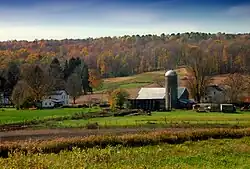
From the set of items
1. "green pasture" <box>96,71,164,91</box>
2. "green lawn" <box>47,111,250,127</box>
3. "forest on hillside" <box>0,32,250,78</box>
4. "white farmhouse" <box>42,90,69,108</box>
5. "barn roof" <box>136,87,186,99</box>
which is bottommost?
"green lawn" <box>47,111,250,127</box>

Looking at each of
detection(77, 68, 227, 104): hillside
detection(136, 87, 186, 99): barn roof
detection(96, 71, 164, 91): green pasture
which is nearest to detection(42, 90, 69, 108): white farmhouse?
detection(77, 68, 227, 104): hillside

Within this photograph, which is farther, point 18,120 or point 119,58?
point 119,58

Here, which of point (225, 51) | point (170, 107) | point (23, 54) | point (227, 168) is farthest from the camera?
point (23, 54)

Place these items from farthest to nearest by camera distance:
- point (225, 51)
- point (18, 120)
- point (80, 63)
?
point (225, 51), point (80, 63), point (18, 120)

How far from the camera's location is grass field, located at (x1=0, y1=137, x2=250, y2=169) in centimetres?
1684

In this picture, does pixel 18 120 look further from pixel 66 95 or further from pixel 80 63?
pixel 80 63

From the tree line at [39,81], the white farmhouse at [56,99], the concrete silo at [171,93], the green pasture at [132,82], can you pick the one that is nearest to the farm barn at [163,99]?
the concrete silo at [171,93]

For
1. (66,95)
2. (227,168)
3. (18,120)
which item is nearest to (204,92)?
(66,95)

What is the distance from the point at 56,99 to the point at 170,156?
55.2 metres

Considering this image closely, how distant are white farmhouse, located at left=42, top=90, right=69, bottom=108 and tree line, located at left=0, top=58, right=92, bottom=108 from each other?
931mm

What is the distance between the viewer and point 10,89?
74500mm

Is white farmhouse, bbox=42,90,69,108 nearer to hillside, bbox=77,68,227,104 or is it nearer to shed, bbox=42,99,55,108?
shed, bbox=42,99,55,108

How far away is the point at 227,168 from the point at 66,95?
61.7m

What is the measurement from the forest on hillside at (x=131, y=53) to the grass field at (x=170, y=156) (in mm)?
52819
